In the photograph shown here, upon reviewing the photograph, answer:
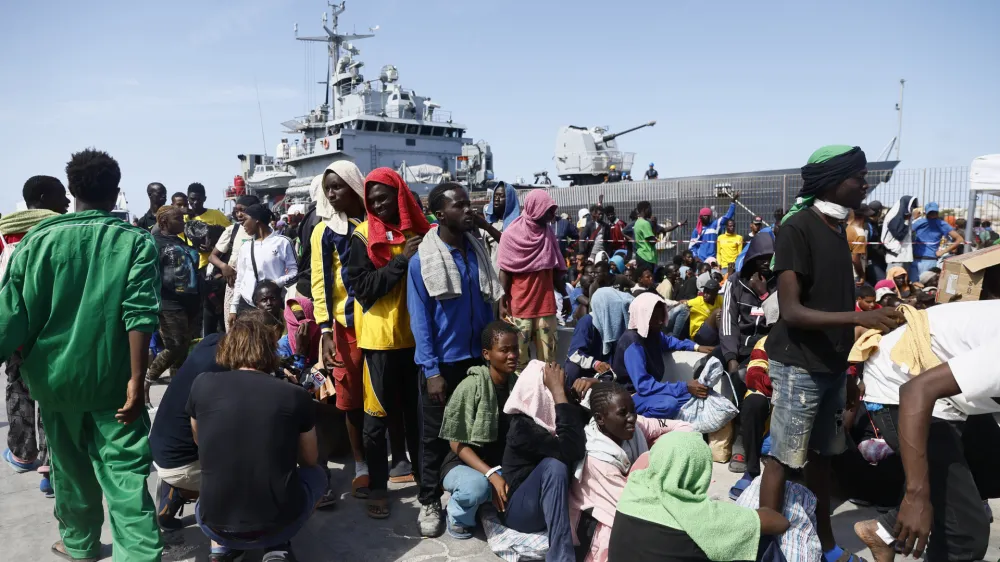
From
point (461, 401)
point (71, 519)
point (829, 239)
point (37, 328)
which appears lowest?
point (71, 519)

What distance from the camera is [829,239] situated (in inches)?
118

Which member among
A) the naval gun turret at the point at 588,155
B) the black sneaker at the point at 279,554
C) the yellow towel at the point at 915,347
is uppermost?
the naval gun turret at the point at 588,155

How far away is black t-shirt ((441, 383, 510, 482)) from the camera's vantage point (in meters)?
3.81

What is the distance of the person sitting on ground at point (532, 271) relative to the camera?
5543 mm

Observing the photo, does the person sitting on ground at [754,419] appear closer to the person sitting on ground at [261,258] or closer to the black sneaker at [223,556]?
the black sneaker at [223,556]

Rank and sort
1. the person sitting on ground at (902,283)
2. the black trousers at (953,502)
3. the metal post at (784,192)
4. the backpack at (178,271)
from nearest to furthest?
1. the black trousers at (953,502)
2. the backpack at (178,271)
3. the person sitting on ground at (902,283)
4. the metal post at (784,192)

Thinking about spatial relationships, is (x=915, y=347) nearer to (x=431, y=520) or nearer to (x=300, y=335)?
(x=431, y=520)

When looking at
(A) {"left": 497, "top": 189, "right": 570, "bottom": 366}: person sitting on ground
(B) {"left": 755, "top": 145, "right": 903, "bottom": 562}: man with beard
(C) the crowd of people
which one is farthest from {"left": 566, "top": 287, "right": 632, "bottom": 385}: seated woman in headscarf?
(B) {"left": 755, "top": 145, "right": 903, "bottom": 562}: man with beard

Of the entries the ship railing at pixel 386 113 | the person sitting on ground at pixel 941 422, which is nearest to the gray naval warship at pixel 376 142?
the ship railing at pixel 386 113

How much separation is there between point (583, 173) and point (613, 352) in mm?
19404

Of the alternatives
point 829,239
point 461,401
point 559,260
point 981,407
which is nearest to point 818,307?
point 829,239

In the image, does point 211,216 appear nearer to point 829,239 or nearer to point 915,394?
point 829,239

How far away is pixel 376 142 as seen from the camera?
95.5 feet

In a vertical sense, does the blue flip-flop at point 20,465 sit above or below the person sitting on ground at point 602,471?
below
